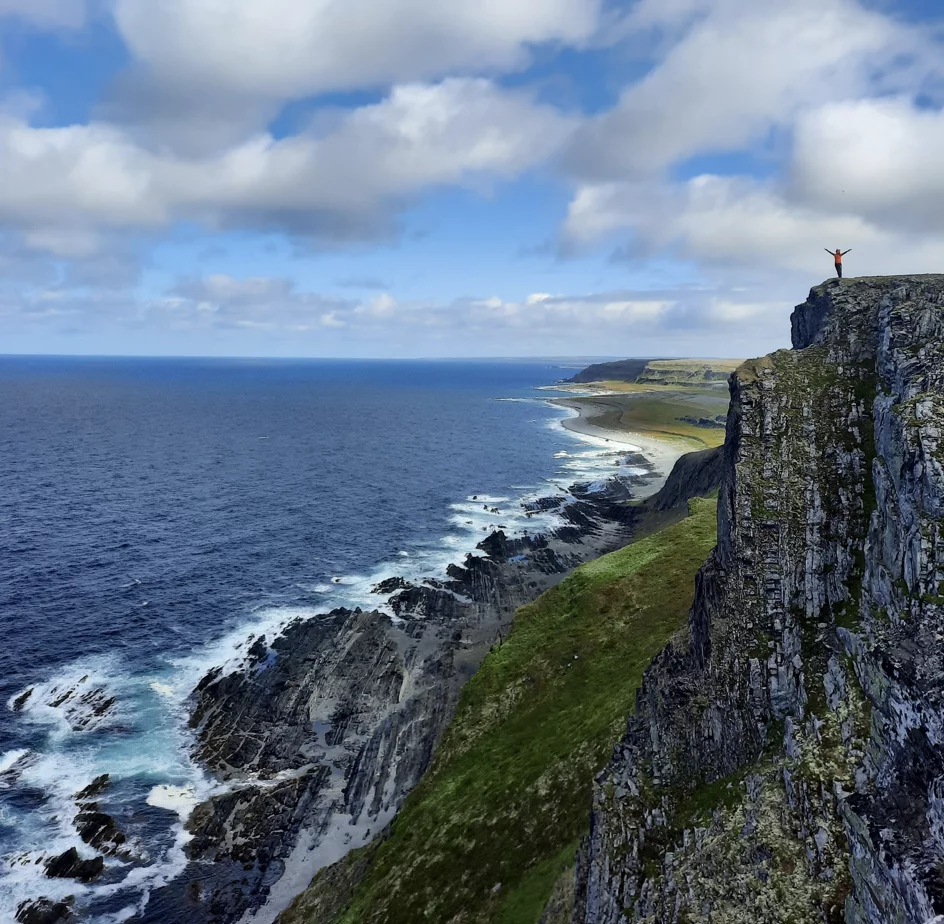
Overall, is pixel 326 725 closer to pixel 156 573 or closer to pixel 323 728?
pixel 323 728

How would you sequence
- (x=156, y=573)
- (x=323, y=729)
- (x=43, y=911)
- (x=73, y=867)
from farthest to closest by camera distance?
1. (x=156, y=573)
2. (x=323, y=729)
3. (x=73, y=867)
4. (x=43, y=911)

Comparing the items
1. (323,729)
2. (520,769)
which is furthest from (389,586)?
(520,769)

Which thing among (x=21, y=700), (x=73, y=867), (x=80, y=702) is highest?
(x=21, y=700)

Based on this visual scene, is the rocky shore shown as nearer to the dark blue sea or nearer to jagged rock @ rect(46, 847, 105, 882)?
the dark blue sea

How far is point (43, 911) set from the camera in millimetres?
40281

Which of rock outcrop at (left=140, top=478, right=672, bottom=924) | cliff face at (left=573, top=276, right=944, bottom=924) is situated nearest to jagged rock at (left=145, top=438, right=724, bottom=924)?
rock outcrop at (left=140, top=478, right=672, bottom=924)

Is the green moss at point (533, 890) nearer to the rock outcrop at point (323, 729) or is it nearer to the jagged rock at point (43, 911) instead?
the rock outcrop at point (323, 729)

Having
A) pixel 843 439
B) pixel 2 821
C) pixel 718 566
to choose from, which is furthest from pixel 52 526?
pixel 843 439

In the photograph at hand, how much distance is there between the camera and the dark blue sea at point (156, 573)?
49062mm

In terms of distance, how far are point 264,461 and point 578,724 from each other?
135412 mm

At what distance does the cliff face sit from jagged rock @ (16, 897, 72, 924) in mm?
36246

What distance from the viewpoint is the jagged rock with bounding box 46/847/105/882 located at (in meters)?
43.1

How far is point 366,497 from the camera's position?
13188 cm

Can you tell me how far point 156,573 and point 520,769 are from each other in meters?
67.7
